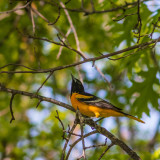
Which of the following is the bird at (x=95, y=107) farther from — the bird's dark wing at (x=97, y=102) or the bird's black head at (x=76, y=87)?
the bird's black head at (x=76, y=87)

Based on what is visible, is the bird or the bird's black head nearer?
the bird

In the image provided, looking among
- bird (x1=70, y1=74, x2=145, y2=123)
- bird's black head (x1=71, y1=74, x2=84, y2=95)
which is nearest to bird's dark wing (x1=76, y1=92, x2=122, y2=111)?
bird (x1=70, y1=74, x2=145, y2=123)

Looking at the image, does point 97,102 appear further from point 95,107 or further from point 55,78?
point 55,78

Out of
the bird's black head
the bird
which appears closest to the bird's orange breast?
the bird

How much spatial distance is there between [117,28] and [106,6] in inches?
24.2

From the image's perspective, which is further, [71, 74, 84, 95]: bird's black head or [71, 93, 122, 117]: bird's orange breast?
[71, 74, 84, 95]: bird's black head

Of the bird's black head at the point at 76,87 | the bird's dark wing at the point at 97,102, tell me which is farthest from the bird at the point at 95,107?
the bird's black head at the point at 76,87

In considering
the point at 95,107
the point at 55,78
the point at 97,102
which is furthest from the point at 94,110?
the point at 55,78

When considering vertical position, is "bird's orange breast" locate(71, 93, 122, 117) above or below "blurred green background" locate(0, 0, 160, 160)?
below

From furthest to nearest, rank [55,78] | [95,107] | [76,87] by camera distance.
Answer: [55,78] → [76,87] → [95,107]

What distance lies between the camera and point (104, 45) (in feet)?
31.4

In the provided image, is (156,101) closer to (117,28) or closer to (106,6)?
(117,28)

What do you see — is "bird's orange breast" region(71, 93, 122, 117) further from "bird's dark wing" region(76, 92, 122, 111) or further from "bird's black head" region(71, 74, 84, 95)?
"bird's black head" region(71, 74, 84, 95)

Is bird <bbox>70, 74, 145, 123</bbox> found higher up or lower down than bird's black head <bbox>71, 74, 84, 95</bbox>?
lower down
